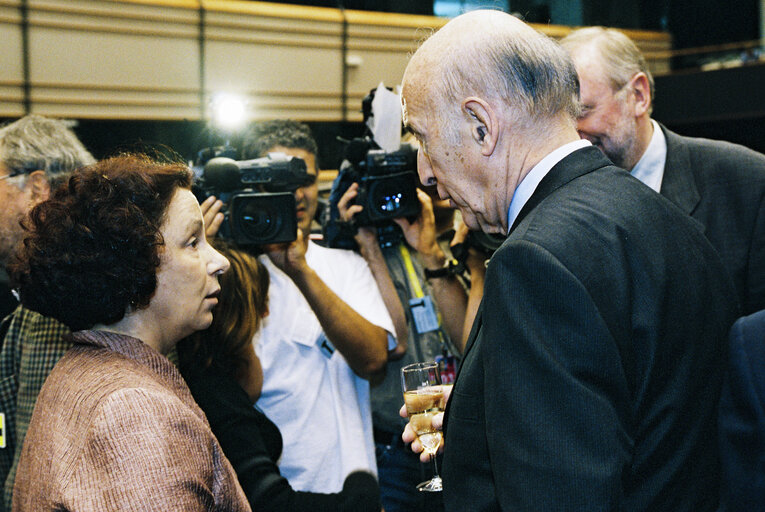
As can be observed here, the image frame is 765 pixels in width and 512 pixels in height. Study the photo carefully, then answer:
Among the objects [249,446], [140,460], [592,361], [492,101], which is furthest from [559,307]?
[249,446]

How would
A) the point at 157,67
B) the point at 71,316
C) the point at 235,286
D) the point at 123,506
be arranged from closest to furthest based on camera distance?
the point at 123,506
the point at 71,316
the point at 235,286
the point at 157,67

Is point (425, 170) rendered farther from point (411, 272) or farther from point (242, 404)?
point (411, 272)

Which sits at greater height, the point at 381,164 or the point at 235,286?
the point at 381,164

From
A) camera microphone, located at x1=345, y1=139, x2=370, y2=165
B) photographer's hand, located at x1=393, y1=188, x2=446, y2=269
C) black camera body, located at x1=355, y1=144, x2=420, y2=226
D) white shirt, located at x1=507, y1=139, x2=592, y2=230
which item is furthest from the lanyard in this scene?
white shirt, located at x1=507, y1=139, x2=592, y2=230

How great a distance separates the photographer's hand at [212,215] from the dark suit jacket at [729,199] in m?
1.27

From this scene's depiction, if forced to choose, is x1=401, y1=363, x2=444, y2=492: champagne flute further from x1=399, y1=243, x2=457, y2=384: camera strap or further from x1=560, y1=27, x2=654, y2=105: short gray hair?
x1=560, y1=27, x2=654, y2=105: short gray hair

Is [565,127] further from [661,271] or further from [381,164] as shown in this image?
[381,164]

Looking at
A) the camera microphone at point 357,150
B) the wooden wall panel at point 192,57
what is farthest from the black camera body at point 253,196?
the wooden wall panel at point 192,57

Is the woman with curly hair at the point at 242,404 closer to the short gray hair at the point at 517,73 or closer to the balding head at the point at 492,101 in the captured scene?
the balding head at the point at 492,101

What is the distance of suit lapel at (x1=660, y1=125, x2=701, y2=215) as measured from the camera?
2.01m

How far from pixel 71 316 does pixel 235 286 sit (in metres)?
0.53

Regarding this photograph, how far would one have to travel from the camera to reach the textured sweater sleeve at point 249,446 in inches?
61.5

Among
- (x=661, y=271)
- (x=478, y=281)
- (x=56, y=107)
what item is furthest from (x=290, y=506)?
(x=56, y=107)

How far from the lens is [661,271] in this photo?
38.0 inches
